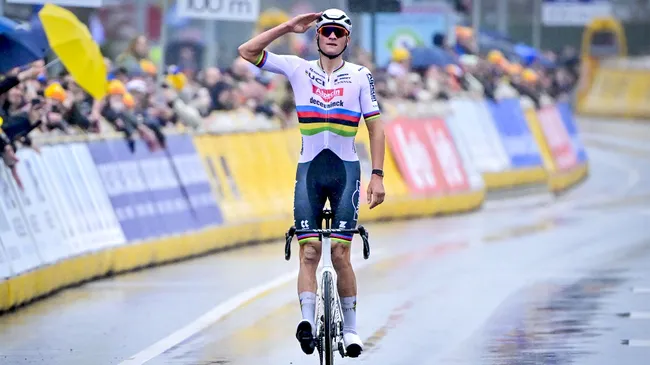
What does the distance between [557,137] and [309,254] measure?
982 inches

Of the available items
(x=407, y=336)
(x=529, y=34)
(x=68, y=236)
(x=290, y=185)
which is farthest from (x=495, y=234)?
(x=529, y=34)

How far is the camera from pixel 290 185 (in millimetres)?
23828

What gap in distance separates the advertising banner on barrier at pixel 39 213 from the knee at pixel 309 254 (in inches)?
213

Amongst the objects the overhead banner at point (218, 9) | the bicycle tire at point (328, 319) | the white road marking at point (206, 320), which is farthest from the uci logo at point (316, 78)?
the overhead banner at point (218, 9)

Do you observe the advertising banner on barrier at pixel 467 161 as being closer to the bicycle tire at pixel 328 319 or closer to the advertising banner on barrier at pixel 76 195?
the advertising banner on barrier at pixel 76 195

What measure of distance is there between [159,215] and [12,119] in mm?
3981

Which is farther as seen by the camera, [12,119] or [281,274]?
[281,274]

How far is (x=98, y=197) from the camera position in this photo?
58.8ft

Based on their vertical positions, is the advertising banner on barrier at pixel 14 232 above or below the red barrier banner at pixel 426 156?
above

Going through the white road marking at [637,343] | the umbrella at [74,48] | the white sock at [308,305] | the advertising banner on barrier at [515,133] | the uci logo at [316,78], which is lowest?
the advertising banner on barrier at [515,133]

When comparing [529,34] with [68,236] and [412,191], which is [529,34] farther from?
[68,236]

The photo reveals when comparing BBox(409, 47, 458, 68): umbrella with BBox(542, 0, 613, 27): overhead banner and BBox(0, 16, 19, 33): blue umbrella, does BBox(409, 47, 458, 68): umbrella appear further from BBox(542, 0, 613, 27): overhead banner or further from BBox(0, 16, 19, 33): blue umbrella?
BBox(0, 16, 19, 33): blue umbrella

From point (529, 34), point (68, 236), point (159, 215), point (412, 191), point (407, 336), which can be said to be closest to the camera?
point (407, 336)

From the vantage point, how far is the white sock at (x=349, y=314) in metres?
11.0
